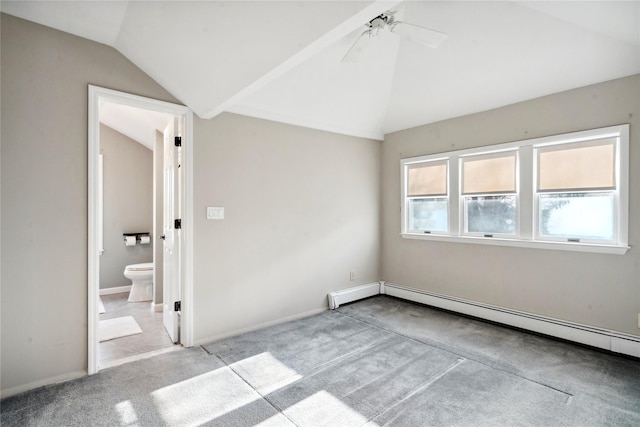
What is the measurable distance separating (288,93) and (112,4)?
5.61 ft

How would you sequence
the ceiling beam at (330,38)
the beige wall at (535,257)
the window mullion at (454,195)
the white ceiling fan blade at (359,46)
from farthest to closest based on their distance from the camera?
the window mullion at (454,195) < the beige wall at (535,257) < the white ceiling fan blade at (359,46) < the ceiling beam at (330,38)

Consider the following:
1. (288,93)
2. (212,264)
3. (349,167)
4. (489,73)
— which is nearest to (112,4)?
(288,93)

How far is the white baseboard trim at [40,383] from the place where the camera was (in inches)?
85.6

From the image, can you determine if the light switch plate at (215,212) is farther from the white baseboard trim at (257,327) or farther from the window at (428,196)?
the window at (428,196)

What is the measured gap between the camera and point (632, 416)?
199 cm

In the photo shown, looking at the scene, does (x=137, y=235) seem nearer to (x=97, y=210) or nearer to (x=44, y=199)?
(x=97, y=210)

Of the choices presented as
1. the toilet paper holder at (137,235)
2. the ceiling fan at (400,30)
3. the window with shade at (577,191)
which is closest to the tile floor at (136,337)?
the toilet paper holder at (137,235)

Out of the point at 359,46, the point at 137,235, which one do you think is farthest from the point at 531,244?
the point at 137,235

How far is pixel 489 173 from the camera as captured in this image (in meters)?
3.73

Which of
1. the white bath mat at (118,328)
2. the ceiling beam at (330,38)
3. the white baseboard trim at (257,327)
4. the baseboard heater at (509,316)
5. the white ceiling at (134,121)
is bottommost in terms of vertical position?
the white bath mat at (118,328)

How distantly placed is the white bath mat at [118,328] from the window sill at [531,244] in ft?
11.9

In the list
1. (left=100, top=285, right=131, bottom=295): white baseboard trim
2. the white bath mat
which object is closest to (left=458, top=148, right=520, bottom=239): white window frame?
the white bath mat

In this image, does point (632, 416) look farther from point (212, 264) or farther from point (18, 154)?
point (18, 154)

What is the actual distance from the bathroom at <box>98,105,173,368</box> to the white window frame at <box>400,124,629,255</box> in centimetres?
340
